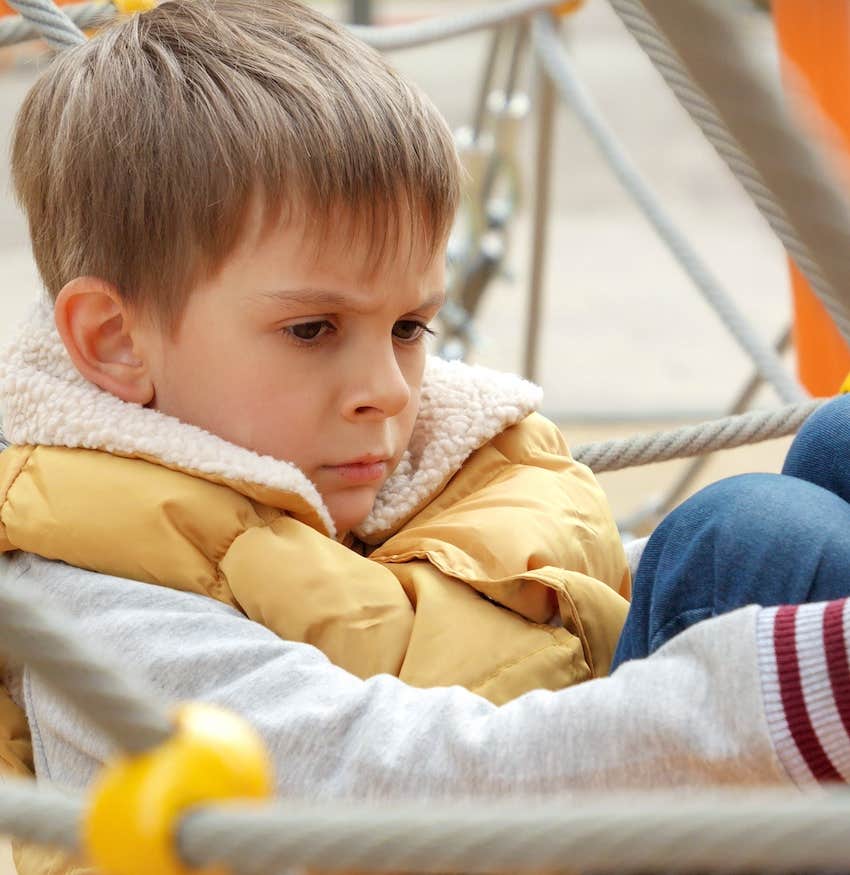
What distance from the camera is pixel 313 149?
687mm

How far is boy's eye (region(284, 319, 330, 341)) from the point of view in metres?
0.69

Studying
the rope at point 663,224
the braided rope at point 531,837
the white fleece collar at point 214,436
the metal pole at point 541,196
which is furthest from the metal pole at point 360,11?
the braided rope at point 531,837

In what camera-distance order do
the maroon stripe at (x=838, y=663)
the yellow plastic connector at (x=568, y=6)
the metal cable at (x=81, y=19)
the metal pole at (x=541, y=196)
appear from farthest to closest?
the metal pole at (x=541, y=196), the yellow plastic connector at (x=568, y=6), the metal cable at (x=81, y=19), the maroon stripe at (x=838, y=663)

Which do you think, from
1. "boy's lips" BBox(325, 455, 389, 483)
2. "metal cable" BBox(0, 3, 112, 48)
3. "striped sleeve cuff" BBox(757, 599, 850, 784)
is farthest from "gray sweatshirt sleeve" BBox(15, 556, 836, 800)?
"metal cable" BBox(0, 3, 112, 48)

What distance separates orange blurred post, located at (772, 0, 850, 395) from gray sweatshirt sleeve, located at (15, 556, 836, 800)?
633 mm

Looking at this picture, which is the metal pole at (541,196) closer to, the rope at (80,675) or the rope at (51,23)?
the rope at (51,23)

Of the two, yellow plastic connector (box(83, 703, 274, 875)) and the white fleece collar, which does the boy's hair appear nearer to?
the white fleece collar

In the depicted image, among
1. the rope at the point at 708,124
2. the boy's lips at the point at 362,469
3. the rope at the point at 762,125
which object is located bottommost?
the boy's lips at the point at 362,469

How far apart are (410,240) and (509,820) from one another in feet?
1.30

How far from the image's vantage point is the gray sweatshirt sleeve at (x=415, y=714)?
489 millimetres

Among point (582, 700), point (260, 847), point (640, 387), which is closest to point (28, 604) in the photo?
point (260, 847)

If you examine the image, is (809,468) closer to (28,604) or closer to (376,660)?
(376,660)

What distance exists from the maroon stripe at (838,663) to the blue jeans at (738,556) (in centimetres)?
8

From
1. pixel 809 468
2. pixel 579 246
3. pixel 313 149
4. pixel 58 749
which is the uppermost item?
pixel 313 149
